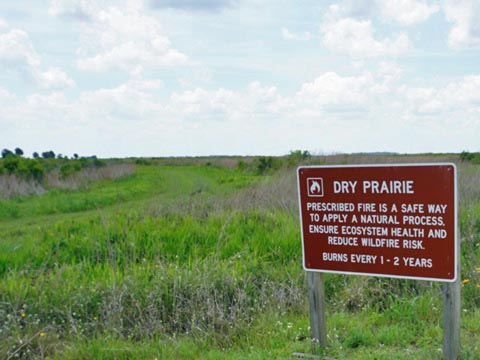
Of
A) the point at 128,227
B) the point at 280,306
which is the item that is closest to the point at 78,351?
the point at 280,306

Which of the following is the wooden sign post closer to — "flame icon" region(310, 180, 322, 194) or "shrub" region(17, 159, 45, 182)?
"flame icon" region(310, 180, 322, 194)

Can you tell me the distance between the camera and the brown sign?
4098 millimetres

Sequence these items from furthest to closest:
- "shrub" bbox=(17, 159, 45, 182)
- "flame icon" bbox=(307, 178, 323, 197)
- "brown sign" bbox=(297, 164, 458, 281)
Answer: "shrub" bbox=(17, 159, 45, 182) → "flame icon" bbox=(307, 178, 323, 197) → "brown sign" bbox=(297, 164, 458, 281)

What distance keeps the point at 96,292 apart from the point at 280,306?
222 cm

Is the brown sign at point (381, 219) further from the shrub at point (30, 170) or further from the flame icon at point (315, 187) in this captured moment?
the shrub at point (30, 170)

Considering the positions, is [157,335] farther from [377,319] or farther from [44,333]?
[377,319]

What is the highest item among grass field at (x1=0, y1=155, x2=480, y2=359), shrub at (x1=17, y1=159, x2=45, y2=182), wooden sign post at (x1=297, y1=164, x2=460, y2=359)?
shrub at (x1=17, y1=159, x2=45, y2=182)

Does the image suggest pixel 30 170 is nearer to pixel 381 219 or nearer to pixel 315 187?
pixel 315 187

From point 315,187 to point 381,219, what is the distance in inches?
24.9

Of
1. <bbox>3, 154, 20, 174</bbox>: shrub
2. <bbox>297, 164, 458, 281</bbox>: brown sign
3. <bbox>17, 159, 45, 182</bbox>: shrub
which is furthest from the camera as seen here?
<bbox>3, 154, 20, 174</bbox>: shrub

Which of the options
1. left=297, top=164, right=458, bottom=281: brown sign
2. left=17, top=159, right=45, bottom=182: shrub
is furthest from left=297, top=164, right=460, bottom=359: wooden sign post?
left=17, top=159, right=45, bottom=182: shrub

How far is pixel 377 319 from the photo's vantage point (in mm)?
5445

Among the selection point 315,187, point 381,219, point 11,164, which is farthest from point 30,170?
point 381,219

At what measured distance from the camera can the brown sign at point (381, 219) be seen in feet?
13.4
